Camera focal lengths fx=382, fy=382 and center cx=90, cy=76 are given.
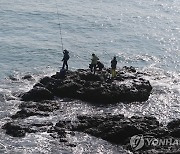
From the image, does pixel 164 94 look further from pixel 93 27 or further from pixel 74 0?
pixel 74 0

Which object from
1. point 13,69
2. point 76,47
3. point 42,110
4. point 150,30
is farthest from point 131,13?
point 42,110

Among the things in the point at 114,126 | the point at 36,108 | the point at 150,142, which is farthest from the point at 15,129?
the point at 150,142

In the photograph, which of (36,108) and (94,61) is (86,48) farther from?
(36,108)

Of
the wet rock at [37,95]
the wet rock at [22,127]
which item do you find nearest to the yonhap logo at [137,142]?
the wet rock at [22,127]

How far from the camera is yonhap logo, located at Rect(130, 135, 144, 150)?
2502 cm

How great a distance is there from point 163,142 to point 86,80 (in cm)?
1287

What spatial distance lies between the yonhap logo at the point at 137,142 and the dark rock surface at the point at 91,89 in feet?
25.2

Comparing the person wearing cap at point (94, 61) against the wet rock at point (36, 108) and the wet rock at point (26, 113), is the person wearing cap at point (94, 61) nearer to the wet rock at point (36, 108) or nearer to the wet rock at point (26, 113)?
the wet rock at point (36, 108)

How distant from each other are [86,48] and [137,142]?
29235mm

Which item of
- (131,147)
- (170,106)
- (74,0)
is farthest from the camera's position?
(74,0)

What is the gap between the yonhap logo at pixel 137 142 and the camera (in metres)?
25.0

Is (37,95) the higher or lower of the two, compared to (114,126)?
lower

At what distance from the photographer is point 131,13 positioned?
7781 cm

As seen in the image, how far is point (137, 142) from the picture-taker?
25469 mm
